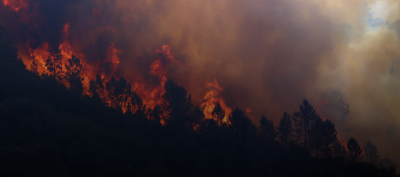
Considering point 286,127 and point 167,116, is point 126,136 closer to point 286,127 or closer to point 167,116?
point 167,116

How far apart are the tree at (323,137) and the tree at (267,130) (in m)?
17.4

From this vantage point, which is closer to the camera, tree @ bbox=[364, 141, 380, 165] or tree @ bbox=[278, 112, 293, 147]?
tree @ bbox=[278, 112, 293, 147]

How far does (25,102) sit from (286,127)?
284 ft

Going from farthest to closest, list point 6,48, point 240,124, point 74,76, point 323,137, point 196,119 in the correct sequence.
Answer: point 6,48 → point 74,76 → point 196,119 → point 240,124 → point 323,137

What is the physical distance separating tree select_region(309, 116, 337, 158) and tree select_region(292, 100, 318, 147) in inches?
205

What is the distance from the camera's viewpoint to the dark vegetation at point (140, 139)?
226 ft

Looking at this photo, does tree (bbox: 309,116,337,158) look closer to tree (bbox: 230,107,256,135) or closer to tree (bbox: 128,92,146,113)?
tree (bbox: 230,107,256,135)

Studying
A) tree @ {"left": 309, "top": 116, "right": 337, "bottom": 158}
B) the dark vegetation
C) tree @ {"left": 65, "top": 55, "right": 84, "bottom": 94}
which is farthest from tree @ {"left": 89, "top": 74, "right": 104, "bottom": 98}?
tree @ {"left": 309, "top": 116, "right": 337, "bottom": 158}

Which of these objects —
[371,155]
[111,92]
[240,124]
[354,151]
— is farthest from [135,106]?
[371,155]

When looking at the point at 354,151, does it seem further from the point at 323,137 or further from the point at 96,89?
the point at 96,89

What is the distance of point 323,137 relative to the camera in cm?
8362

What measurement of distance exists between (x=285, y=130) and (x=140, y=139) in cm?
5053

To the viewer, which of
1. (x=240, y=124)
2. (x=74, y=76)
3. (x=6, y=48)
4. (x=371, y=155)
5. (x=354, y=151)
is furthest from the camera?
(x=371, y=155)

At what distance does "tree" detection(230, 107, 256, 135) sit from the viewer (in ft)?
306
